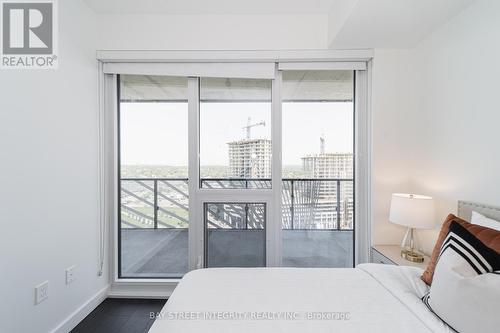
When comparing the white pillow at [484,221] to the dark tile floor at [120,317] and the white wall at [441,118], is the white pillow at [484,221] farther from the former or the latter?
the dark tile floor at [120,317]

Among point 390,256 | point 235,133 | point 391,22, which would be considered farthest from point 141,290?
point 391,22

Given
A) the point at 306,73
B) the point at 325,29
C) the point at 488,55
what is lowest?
the point at 488,55

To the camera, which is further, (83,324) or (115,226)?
(115,226)

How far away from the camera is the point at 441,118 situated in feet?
6.20

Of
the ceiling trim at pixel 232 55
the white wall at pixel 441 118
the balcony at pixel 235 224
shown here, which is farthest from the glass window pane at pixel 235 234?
the ceiling trim at pixel 232 55

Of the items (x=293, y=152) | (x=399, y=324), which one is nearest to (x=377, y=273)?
(x=399, y=324)

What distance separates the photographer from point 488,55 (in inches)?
59.6

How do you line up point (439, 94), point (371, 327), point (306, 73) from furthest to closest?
point (306, 73)
point (439, 94)
point (371, 327)

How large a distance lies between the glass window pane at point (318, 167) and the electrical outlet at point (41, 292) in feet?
6.56

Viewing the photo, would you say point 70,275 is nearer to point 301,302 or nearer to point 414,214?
point 301,302

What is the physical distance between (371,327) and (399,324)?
0.13 meters

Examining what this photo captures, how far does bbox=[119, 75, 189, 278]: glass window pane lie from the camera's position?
2406 millimetres

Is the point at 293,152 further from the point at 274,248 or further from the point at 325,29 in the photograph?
the point at 325,29

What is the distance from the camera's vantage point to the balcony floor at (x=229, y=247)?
2.41 metres
